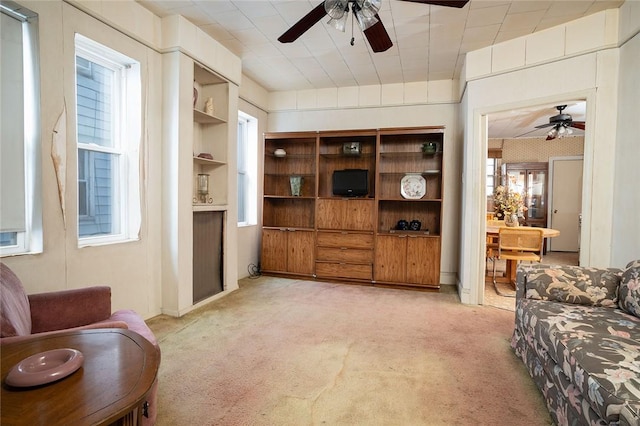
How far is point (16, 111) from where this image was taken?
2164 mm

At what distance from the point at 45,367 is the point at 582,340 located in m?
2.29

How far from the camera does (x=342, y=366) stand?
2.38 m

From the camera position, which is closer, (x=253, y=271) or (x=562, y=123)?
(x=562, y=123)

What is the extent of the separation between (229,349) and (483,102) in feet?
11.7

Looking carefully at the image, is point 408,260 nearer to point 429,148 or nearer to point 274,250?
point 429,148

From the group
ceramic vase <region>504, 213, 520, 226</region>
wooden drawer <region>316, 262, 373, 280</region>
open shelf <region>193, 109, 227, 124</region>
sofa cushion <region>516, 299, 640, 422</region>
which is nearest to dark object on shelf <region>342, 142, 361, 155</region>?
wooden drawer <region>316, 262, 373, 280</region>

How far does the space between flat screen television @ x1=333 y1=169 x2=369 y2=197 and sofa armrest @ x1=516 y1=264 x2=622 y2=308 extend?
2610 millimetres

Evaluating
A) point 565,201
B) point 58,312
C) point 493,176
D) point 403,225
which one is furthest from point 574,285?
→ point 565,201

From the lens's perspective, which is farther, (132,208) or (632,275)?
(132,208)

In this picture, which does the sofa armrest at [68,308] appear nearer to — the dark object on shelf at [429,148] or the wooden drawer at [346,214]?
the wooden drawer at [346,214]

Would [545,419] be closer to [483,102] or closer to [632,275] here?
[632,275]

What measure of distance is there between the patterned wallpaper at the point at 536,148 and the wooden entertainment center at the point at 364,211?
4.08m

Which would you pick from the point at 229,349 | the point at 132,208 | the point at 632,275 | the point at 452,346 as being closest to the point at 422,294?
the point at 452,346

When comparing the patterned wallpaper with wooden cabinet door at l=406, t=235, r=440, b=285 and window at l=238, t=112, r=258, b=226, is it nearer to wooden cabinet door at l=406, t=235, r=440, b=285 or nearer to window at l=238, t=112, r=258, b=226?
wooden cabinet door at l=406, t=235, r=440, b=285
